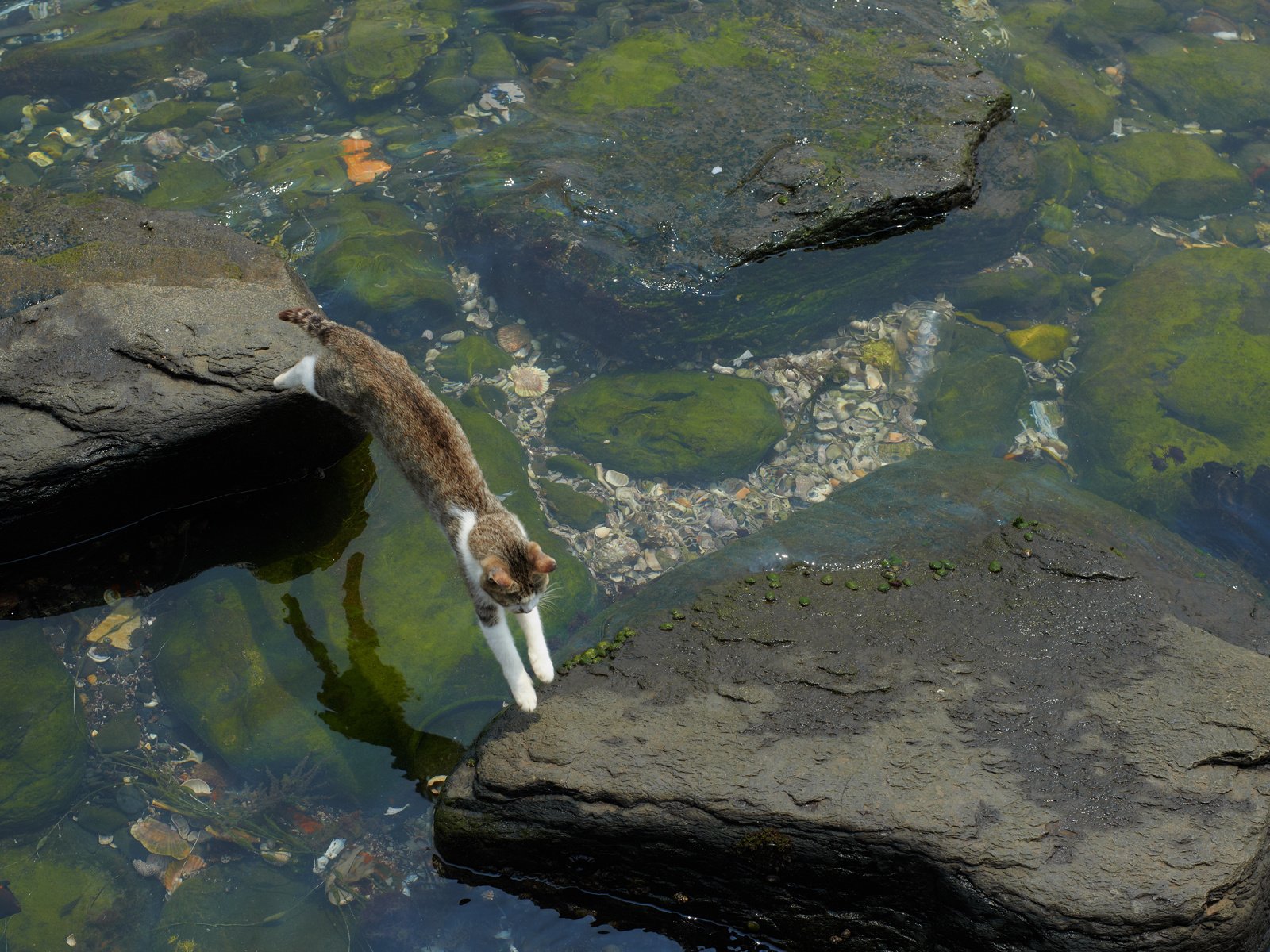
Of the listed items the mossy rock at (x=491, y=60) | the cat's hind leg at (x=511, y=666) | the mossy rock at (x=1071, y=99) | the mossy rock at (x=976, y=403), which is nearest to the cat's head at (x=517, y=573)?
the cat's hind leg at (x=511, y=666)

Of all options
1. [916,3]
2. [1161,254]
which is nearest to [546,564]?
[1161,254]

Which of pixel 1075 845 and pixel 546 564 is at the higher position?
pixel 546 564

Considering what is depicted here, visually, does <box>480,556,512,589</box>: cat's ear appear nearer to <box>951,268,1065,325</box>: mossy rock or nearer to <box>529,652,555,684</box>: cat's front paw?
<box>529,652,555,684</box>: cat's front paw

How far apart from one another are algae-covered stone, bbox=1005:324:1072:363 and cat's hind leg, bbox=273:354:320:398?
682 cm

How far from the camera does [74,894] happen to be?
5840 millimetres

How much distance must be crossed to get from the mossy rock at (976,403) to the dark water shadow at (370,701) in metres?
5.33

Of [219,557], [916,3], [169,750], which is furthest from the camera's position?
[916,3]

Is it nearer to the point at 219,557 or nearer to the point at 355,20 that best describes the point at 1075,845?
the point at 219,557

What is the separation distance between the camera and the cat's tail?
5930 millimetres

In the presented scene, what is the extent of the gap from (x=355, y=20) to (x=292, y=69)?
1.25m

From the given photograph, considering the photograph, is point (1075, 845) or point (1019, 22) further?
point (1019, 22)

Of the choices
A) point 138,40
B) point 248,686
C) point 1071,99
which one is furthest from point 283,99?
point 1071,99

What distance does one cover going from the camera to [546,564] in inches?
184

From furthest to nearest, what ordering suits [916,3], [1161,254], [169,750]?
[916,3] < [1161,254] < [169,750]
